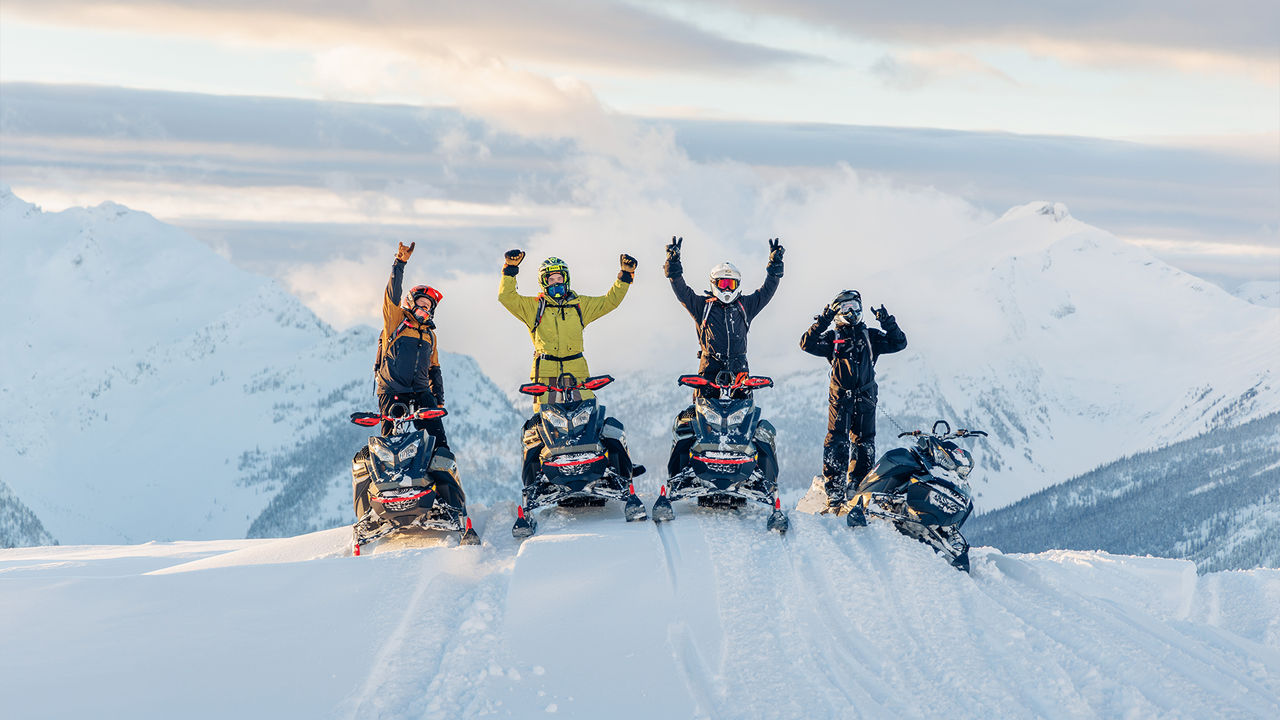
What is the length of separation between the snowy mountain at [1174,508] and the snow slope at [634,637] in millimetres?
106693

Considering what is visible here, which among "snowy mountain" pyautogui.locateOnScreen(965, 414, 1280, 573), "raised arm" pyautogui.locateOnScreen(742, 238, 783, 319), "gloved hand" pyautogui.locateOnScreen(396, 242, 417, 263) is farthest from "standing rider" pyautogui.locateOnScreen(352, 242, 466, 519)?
"snowy mountain" pyautogui.locateOnScreen(965, 414, 1280, 573)

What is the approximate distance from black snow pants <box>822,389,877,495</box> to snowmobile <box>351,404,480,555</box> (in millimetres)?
5306

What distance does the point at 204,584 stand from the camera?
9.85 metres

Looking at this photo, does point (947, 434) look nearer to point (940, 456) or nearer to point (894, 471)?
point (940, 456)

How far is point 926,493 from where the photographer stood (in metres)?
11.8

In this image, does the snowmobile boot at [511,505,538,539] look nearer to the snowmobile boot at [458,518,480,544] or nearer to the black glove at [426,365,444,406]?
the snowmobile boot at [458,518,480,544]

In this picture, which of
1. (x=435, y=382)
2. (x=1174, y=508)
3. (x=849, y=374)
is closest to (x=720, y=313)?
(x=849, y=374)

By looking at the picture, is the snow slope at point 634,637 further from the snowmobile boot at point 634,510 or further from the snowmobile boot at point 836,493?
the snowmobile boot at point 836,493

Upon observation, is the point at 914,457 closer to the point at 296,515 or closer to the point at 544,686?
the point at 544,686

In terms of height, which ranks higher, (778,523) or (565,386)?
(565,386)

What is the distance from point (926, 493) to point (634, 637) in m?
4.79

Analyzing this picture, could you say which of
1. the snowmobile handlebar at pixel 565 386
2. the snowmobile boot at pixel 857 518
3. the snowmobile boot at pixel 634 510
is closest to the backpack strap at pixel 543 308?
the snowmobile handlebar at pixel 565 386

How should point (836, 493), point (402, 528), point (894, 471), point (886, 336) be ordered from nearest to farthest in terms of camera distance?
1. point (402, 528)
2. point (894, 471)
3. point (886, 336)
4. point (836, 493)

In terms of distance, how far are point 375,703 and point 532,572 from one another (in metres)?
2.80
